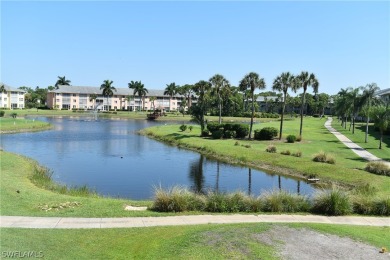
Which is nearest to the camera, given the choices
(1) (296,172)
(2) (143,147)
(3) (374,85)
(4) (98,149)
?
(1) (296,172)

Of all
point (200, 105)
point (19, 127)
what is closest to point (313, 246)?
point (200, 105)

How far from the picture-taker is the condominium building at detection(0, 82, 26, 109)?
486 ft

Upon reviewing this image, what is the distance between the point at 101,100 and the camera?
17475cm

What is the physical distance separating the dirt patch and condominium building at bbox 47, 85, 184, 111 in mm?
154582

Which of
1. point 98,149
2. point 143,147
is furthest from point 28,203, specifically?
point 143,147

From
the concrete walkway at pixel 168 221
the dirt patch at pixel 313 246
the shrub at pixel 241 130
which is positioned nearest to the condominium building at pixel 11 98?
the shrub at pixel 241 130

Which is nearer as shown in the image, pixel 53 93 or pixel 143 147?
pixel 143 147

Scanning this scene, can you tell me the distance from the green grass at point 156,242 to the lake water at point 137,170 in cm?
1205

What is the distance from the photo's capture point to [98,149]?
50875 mm

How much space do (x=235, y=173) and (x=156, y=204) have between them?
18918 millimetres

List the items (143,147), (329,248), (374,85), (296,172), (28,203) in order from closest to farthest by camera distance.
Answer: (329,248) → (28,203) → (296,172) → (143,147) → (374,85)

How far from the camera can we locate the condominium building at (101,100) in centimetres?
16812

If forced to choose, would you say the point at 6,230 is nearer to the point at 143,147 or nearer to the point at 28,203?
the point at 28,203

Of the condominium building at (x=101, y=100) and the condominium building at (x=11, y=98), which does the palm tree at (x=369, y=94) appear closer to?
the condominium building at (x=101, y=100)
